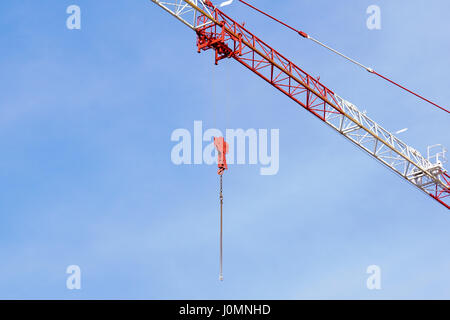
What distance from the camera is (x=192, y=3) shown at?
76.8 meters

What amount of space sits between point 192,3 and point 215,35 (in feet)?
11.2
